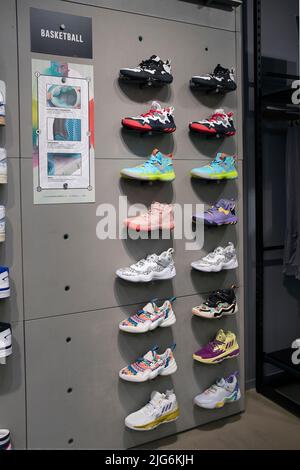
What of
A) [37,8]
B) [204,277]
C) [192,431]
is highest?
[37,8]

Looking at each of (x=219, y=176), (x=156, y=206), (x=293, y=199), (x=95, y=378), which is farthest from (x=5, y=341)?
(x=293, y=199)

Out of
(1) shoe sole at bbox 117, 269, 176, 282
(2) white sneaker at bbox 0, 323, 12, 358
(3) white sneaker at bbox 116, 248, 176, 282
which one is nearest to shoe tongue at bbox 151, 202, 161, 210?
(3) white sneaker at bbox 116, 248, 176, 282

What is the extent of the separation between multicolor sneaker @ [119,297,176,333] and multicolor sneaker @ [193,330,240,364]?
0.33 metres

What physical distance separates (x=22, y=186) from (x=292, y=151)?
197 centimetres

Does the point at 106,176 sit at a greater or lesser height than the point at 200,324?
greater

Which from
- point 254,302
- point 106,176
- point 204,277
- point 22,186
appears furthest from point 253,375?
point 22,186

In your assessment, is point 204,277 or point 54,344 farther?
point 204,277

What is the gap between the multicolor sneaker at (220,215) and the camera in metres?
2.48

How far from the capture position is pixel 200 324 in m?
2.62

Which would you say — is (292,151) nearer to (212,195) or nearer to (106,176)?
(212,195)

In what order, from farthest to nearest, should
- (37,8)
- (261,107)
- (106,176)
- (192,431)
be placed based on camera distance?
(261,107)
(192,431)
(106,176)
(37,8)

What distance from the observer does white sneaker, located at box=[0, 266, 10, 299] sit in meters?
1.96

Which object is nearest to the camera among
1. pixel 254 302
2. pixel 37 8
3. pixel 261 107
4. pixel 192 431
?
pixel 37 8

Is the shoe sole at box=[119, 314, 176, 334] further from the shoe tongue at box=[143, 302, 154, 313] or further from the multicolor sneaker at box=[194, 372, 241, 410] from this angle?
the multicolor sneaker at box=[194, 372, 241, 410]
